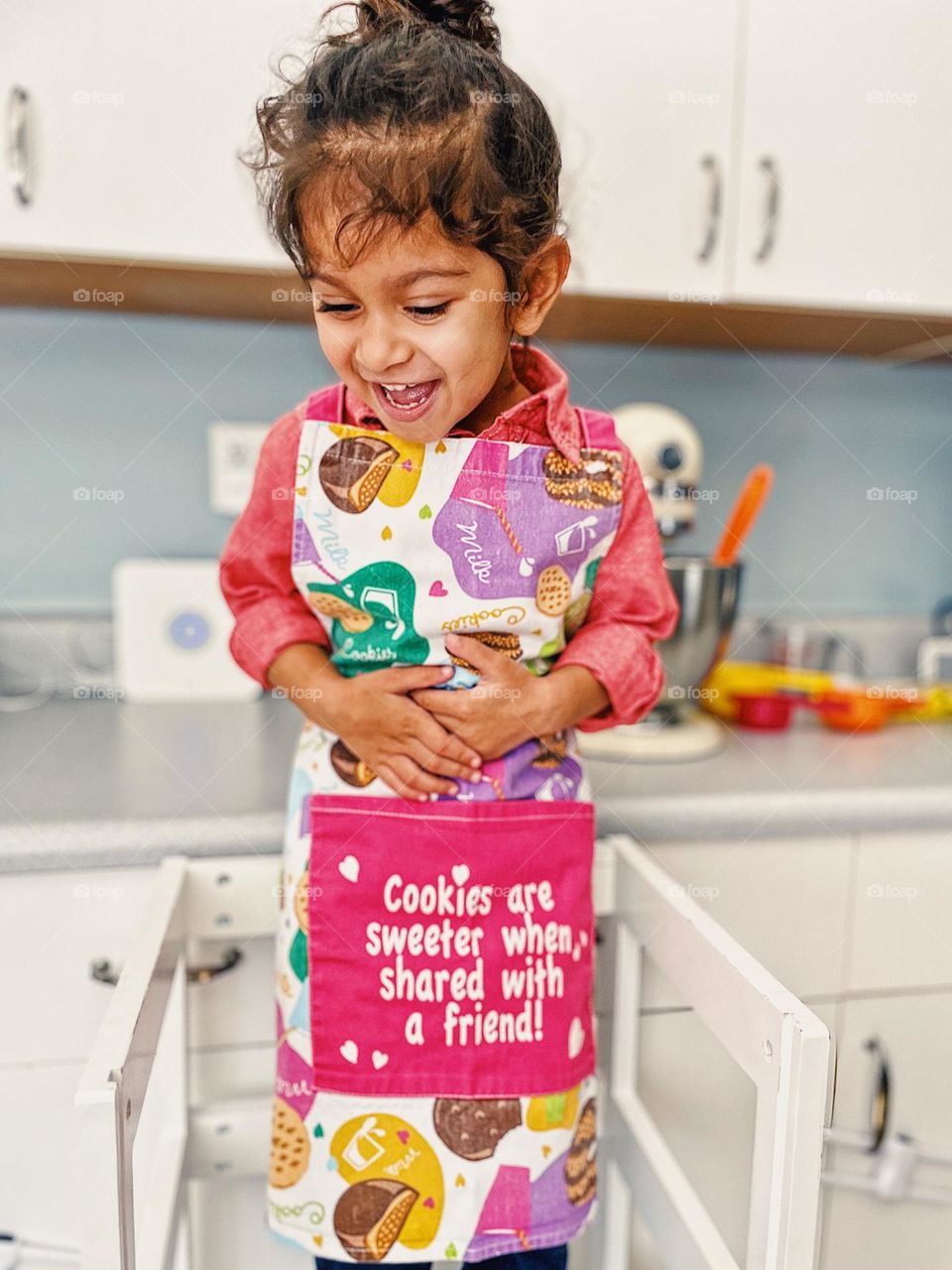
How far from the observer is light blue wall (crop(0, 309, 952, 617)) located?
113 cm

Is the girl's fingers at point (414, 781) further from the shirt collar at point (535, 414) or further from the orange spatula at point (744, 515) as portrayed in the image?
the orange spatula at point (744, 515)

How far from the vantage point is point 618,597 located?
65cm

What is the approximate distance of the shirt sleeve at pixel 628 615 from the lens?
64cm

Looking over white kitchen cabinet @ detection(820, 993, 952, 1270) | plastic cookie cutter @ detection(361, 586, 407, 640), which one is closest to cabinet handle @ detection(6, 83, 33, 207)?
plastic cookie cutter @ detection(361, 586, 407, 640)

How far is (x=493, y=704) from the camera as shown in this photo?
0.62m

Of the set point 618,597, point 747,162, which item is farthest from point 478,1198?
point 747,162

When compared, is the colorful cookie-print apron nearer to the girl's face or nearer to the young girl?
the young girl

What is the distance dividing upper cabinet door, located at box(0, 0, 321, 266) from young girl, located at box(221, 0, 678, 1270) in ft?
1.32

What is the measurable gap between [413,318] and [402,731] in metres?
0.26

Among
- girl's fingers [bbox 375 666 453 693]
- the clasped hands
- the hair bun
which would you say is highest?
the hair bun

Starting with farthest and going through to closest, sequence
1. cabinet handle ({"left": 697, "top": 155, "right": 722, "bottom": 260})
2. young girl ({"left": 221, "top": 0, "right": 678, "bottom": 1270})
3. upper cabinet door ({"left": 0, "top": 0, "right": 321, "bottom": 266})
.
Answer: cabinet handle ({"left": 697, "top": 155, "right": 722, "bottom": 260})
upper cabinet door ({"left": 0, "top": 0, "right": 321, "bottom": 266})
young girl ({"left": 221, "top": 0, "right": 678, "bottom": 1270})

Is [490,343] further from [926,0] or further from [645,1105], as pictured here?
[926,0]

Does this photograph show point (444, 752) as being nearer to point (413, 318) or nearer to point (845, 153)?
point (413, 318)

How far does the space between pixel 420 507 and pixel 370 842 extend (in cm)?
22
